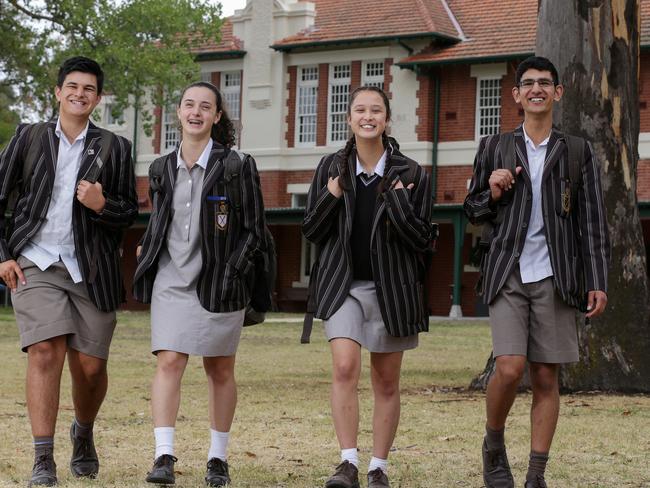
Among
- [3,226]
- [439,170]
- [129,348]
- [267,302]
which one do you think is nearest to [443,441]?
[267,302]

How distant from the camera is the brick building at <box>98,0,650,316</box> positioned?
1534 inches

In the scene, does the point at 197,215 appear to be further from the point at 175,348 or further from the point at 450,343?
the point at 450,343

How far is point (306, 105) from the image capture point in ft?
139

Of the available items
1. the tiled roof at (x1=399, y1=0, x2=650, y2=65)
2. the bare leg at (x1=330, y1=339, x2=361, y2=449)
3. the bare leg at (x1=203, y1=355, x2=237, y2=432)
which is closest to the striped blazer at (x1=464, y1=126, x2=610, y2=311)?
the bare leg at (x1=330, y1=339, x2=361, y2=449)

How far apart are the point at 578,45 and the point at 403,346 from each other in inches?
257

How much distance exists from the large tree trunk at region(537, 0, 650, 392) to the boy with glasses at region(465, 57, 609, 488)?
598cm

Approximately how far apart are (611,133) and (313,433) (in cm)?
455

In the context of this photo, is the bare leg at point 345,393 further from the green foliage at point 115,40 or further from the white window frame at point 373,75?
the white window frame at point 373,75

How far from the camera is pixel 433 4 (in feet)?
136

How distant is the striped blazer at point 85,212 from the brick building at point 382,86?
28.3 metres

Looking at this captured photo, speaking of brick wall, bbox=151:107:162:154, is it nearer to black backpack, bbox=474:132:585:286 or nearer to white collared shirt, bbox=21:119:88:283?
white collared shirt, bbox=21:119:88:283

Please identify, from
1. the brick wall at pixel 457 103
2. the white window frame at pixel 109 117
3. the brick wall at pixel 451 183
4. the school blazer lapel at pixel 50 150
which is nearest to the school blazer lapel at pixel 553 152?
the school blazer lapel at pixel 50 150

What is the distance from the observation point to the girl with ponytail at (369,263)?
753cm

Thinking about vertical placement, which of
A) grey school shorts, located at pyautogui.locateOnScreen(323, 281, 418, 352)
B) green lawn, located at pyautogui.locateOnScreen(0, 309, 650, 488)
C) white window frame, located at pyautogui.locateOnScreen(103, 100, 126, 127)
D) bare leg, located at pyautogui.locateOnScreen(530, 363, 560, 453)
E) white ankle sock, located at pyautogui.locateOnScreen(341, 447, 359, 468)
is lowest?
green lawn, located at pyautogui.locateOnScreen(0, 309, 650, 488)
